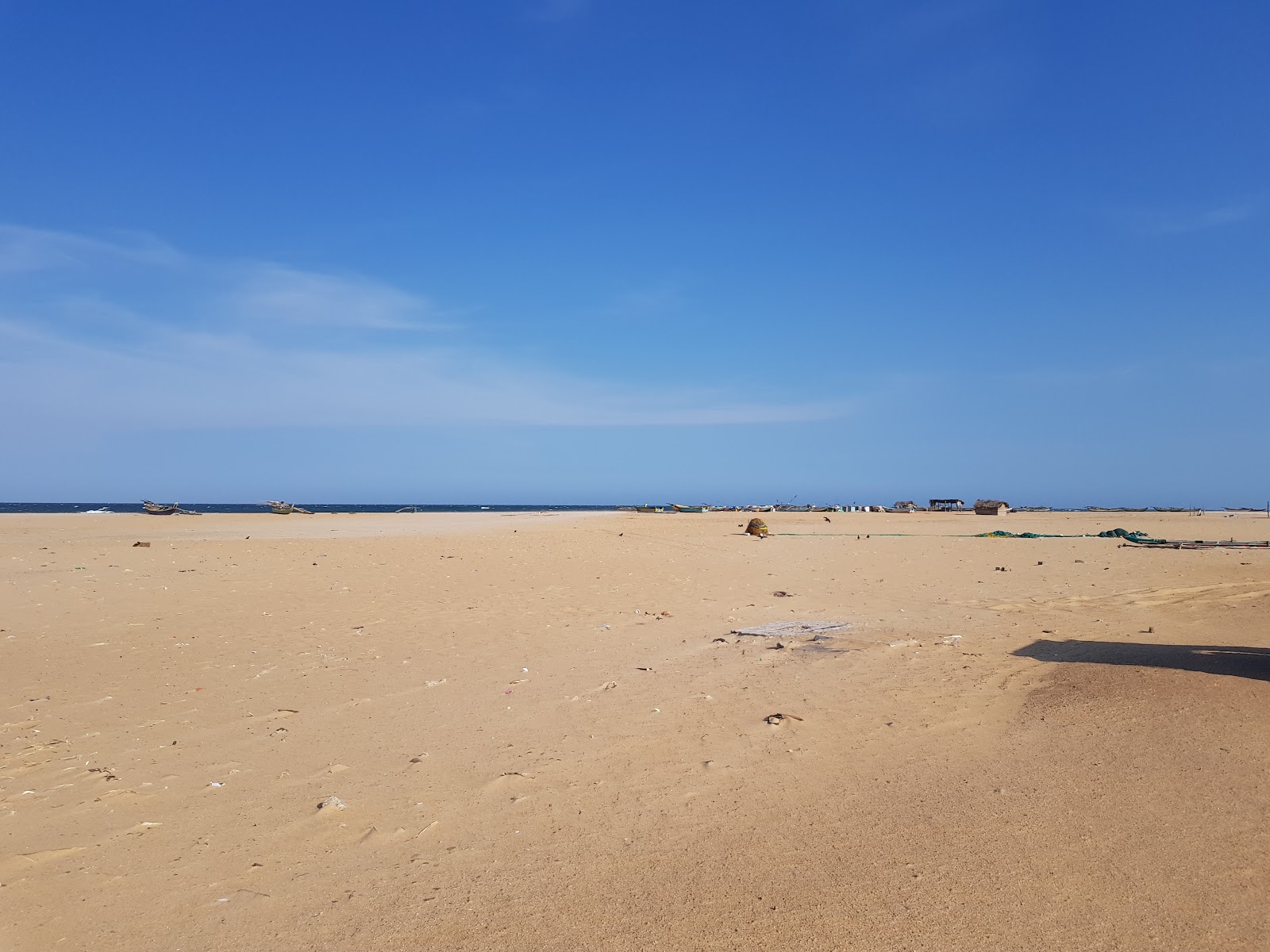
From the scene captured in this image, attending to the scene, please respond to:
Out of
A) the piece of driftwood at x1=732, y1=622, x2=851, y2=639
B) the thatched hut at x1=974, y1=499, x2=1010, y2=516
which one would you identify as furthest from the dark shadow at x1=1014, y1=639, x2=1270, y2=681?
the thatched hut at x1=974, y1=499, x2=1010, y2=516

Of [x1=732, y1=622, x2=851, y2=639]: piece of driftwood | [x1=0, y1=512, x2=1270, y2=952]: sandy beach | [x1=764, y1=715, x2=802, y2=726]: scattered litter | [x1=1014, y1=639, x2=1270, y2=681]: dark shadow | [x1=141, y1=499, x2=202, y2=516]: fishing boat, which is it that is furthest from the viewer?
[x1=141, y1=499, x2=202, y2=516]: fishing boat

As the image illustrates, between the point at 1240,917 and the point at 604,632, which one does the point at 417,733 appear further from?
the point at 1240,917

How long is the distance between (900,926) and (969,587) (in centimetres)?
1089

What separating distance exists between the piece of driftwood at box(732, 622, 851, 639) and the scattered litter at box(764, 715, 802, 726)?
3027 mm

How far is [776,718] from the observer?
19.8 feet

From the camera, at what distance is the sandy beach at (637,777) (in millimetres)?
3342

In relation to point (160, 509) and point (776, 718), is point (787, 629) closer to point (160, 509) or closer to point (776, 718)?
point (776, 718)

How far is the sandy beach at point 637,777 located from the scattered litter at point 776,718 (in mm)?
66

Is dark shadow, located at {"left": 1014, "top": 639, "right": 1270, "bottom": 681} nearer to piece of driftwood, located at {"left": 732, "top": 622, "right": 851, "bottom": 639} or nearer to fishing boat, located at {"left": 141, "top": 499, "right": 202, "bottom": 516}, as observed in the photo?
piece of driftwood, located at {"left": 732, "top": 622, "right": 851, "bottom": 639}

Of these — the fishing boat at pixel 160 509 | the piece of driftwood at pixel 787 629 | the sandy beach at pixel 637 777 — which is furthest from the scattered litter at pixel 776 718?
the fishing boat at pixel 160 509

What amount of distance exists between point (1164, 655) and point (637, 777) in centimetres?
546

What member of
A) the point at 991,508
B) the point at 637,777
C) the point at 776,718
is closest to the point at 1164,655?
the point at 776,718

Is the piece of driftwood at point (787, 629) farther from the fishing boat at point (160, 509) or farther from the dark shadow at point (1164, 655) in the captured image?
the fishing boat at point (160, 509)

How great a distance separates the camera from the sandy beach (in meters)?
3.34
